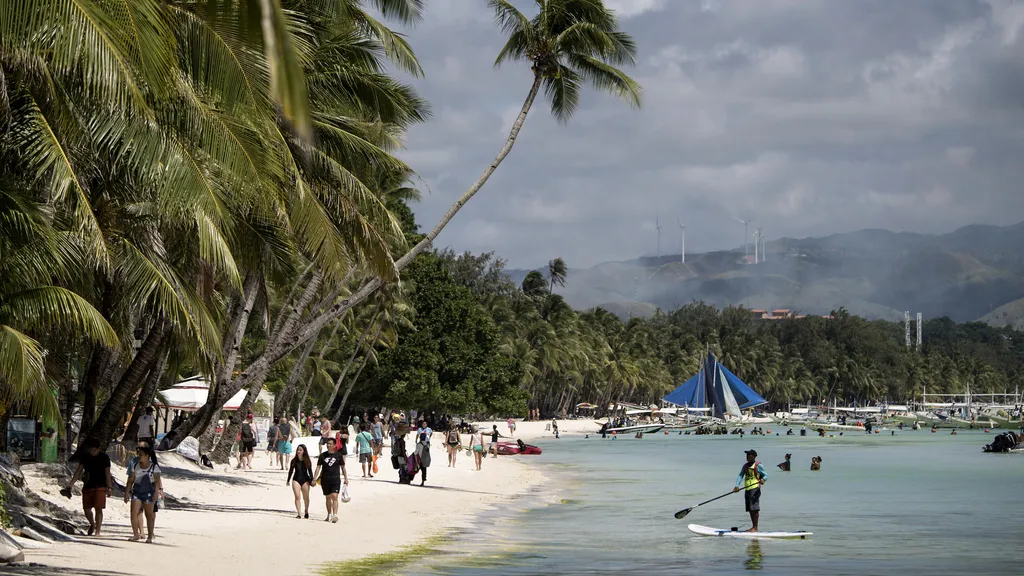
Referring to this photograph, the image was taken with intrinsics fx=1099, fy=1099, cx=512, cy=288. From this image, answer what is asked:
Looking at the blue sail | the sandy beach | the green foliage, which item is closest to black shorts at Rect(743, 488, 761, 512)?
the sandy beach

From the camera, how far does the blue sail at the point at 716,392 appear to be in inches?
3378

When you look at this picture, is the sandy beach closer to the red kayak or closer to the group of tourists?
the group of tourists

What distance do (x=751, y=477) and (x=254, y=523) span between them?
29.2ft

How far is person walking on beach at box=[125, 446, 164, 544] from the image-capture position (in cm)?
1447

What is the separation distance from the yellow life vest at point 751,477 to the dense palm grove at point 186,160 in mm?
7563

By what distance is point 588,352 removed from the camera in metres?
108

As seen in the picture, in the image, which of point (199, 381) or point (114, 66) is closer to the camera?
point (114, 66)

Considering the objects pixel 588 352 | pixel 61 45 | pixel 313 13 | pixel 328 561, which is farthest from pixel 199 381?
pixel 588 352

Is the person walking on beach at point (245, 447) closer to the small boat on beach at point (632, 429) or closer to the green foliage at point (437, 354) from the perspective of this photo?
the green foliage at point (437, 354)

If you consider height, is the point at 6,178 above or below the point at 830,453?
above

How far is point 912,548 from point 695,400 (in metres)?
69.1

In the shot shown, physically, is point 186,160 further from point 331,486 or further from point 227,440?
point 227,440

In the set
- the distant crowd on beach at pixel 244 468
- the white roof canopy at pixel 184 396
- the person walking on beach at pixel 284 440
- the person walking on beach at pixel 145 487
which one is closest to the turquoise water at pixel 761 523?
the distant crowd on beach at pixel 244 468

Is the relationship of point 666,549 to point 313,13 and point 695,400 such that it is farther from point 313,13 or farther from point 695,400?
point 695,400
